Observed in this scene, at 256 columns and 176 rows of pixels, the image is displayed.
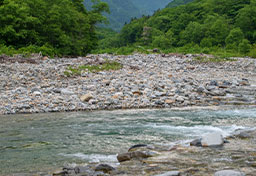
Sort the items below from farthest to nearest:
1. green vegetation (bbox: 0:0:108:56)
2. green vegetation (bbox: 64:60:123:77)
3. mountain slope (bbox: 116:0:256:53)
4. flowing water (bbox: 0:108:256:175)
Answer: mountain slope (bbox: 116:0:256:53), green vegetation (bbox: 0:0:108:56), green vegetation (bbox: 64:60:123:77), flowing water (bbox: 0:108:256:175)

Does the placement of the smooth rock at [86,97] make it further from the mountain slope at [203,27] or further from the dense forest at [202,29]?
the mountain slope at [203,27]

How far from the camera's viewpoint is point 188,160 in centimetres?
465

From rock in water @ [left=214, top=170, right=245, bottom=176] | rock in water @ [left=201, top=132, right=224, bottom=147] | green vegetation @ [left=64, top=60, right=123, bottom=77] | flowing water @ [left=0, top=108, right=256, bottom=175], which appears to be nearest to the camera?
rock in water @ [left=214, top=170, right=245, bottom=176]

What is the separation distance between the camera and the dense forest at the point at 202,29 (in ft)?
171

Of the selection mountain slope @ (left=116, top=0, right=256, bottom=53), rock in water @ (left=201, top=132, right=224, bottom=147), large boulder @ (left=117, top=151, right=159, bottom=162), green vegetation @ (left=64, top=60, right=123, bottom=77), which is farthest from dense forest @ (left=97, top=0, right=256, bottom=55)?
large boulder @ (left=117, top=151, right=159, bottom=162)

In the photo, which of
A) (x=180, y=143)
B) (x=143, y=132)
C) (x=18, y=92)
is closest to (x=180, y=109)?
(x=143, y=132)

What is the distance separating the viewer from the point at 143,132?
7098 millimetres

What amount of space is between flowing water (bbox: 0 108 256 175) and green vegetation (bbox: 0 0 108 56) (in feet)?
39.9

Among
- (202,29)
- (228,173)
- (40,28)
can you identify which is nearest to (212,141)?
(228,173)

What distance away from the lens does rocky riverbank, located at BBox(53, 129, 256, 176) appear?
4.09 metres

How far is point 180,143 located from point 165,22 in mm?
84461

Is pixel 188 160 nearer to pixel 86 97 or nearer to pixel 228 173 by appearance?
pixel 228 173

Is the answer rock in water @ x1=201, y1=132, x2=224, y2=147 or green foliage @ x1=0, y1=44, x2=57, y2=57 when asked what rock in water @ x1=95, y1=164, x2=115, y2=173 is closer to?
rock in water @ x1=201, y1=132, x2=224, y2=147

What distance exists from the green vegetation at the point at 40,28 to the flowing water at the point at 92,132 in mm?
12158
